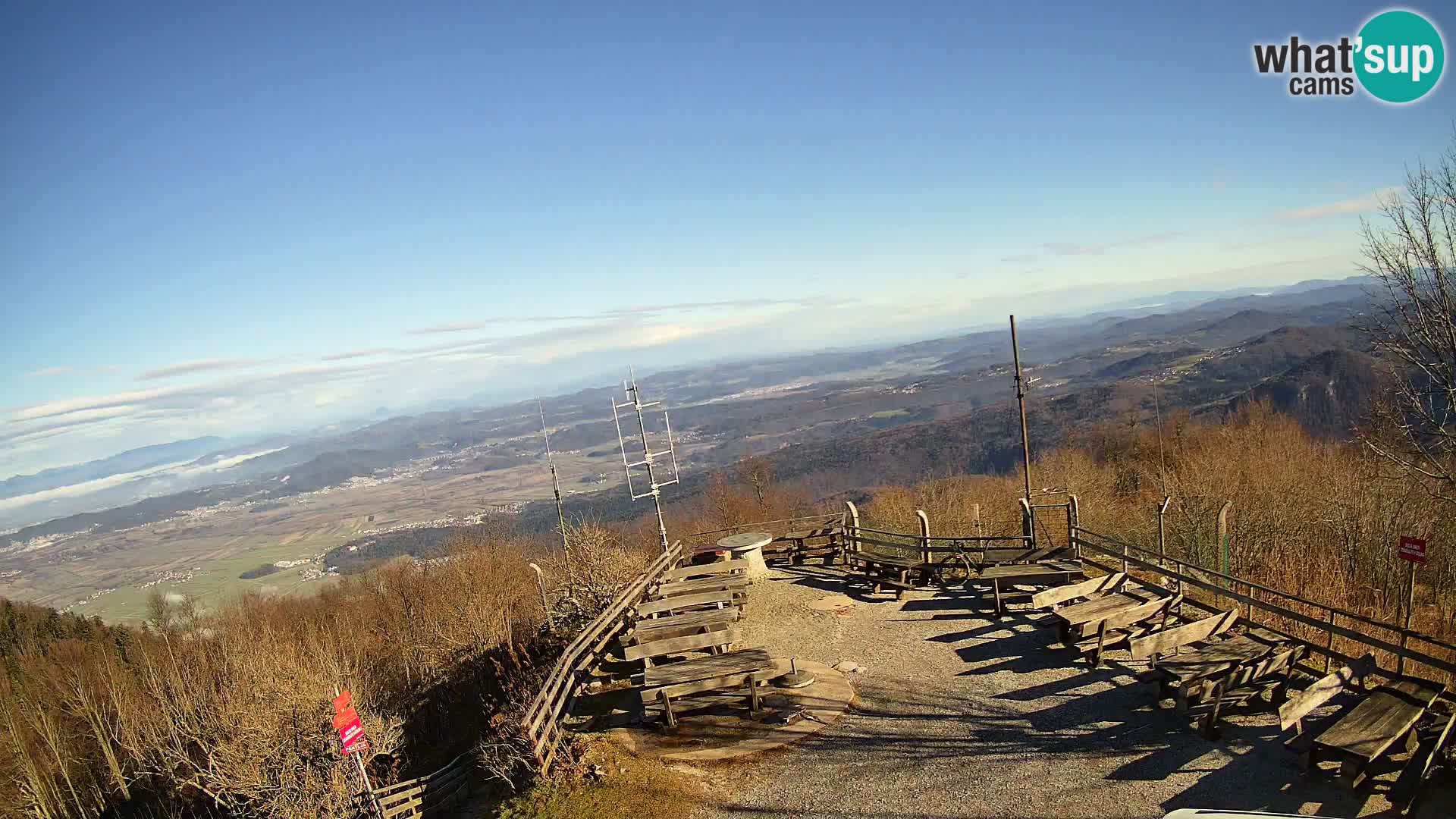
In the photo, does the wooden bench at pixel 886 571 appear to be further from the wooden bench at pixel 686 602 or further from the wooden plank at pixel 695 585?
the wooden bench at pixel 686 602

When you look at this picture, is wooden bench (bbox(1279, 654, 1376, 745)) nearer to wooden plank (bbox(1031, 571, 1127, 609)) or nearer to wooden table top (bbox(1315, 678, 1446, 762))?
wooden table top (bbox(1315, 678, 1446, 762))

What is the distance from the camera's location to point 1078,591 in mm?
13555

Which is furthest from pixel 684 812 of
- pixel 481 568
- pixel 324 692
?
pixel 481 568

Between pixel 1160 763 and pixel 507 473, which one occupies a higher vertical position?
pixel 1160 763

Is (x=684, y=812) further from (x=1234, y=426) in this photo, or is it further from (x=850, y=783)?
(x=1234, y=426)

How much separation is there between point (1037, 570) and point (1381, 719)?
25.1 feet

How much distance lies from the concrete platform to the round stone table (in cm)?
754

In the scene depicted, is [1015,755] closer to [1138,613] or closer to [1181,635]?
[1181,635]

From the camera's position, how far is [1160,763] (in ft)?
29.2

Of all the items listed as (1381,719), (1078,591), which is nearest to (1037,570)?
(1078,591)

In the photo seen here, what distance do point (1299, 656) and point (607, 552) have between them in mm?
15540

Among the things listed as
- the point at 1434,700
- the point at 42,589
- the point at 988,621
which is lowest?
the point at 42,589

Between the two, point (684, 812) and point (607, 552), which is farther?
point (607, 552)

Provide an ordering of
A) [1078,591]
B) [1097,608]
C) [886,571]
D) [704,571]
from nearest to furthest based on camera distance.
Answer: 1. [1097,608]
2. [1078,591]
3. [704,571]
4. [886,571]
